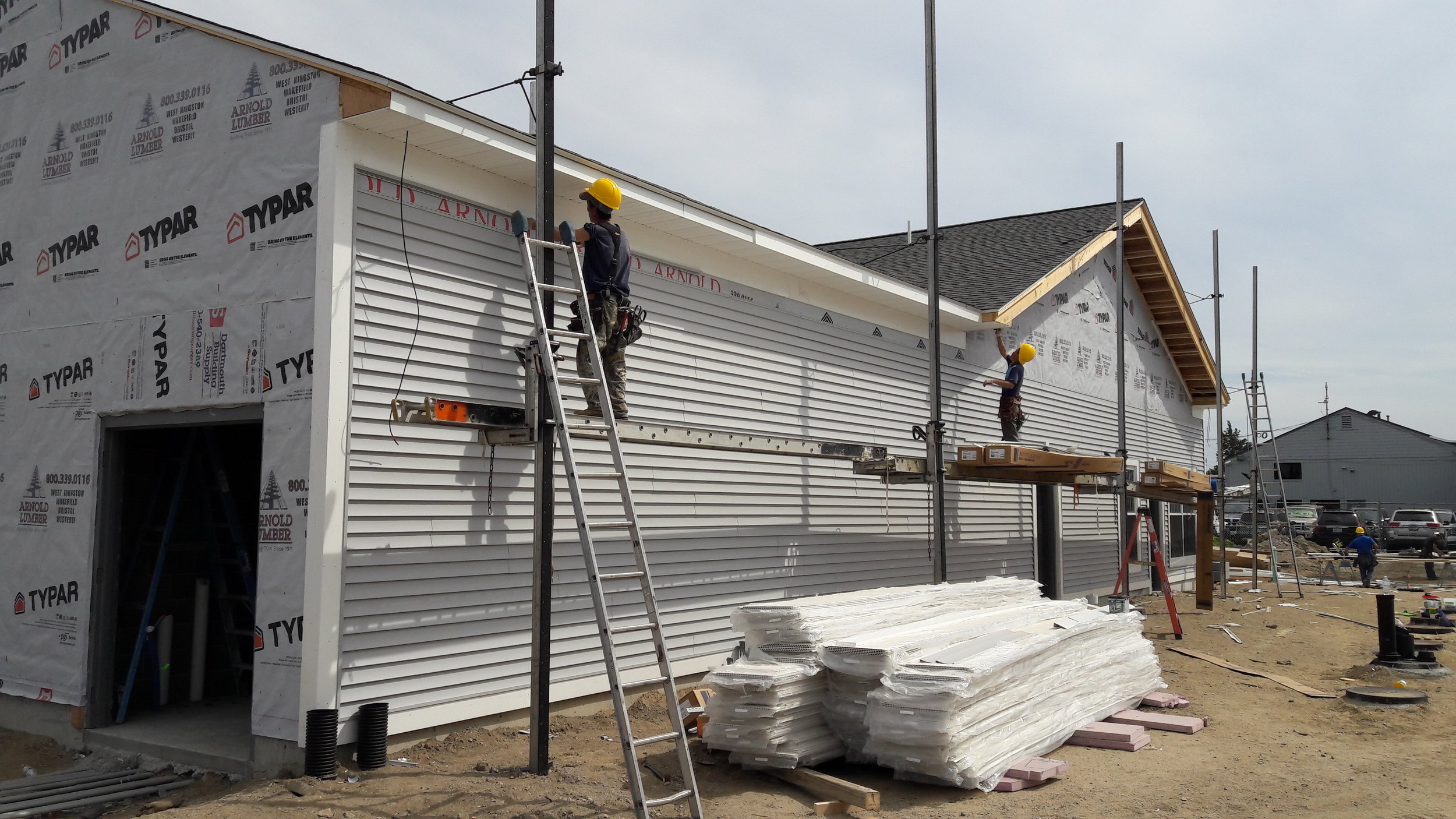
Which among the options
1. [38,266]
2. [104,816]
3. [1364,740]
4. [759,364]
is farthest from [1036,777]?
[38,266]

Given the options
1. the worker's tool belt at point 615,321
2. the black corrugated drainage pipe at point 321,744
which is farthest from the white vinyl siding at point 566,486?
the worker's tool belt at point 615,321

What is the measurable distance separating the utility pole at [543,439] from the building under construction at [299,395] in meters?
0.59

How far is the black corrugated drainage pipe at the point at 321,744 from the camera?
6.22 m

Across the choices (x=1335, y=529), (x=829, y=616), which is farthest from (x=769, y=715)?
(x=1335, y=529)

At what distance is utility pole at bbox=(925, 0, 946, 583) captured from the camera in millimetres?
11383

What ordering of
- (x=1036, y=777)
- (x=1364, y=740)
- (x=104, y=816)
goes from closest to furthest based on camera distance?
(x=104, y=816)
(x=1036, y=777)
(x=1364, y=740)

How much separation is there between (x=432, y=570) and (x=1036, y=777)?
4304 millimetres

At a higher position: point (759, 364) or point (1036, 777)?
point (759, 364)

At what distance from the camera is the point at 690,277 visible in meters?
9.88

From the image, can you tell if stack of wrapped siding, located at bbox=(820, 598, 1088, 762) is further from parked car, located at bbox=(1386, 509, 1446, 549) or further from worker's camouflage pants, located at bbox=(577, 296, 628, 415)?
parked car, located at bbox=(1386, 509, 1446, 549)

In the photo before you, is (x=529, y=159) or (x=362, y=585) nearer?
(x=362, y=585)

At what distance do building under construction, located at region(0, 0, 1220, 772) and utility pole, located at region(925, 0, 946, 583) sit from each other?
1215 mm

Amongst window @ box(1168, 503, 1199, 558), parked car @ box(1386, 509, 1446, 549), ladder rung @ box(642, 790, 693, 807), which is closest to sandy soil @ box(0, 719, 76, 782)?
ladder rung @ box(642, 790, 693, 807)

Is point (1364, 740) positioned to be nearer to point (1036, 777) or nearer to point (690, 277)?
point (1036, 777)
